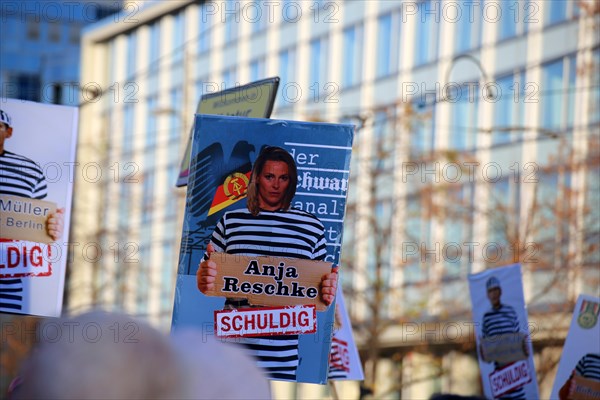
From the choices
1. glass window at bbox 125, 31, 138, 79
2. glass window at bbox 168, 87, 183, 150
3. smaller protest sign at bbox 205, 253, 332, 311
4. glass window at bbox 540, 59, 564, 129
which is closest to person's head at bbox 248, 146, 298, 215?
smaller protest sign at bbox 205, 253, 332, 311

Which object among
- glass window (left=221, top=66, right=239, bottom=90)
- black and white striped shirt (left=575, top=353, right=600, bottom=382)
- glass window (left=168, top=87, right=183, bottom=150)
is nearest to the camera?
black and white striped shirt (left=575, top=353, right=600, bottom=382)

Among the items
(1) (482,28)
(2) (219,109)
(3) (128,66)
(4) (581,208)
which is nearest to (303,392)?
(1) (482,28)

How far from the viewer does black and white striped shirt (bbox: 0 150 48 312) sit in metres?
7.92

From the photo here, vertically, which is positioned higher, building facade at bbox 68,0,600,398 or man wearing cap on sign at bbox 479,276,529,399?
building facade at bbox 68,0,600,398

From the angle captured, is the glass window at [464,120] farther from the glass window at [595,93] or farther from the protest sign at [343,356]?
the protest sign at [343,356]

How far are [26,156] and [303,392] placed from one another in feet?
99.3

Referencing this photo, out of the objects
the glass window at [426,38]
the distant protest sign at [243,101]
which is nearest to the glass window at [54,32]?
the glass window at [426,38]

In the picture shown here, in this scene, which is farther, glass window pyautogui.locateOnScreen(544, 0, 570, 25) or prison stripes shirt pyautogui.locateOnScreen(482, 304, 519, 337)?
glass window pyautogui.locateOnScreen(544, 0, 570, 25)

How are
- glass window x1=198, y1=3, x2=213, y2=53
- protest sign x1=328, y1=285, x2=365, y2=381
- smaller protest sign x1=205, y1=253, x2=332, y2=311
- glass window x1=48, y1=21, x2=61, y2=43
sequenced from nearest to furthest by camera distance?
smaller protest sign x1=205, y1=253, x2=332, y2=311 → protest sign x1=328, y1=285, x2=365, y2=381 → glass window x1=198, y1=3, x2=213, y2=53 → glass window x1=48, y1=21, x2=61, y2=43

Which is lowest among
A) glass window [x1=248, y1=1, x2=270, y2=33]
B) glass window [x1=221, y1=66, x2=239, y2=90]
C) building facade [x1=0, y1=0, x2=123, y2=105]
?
glass window [x1=221, y1=66, x2=239, y2=90]

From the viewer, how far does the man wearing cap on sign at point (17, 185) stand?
26.0 ft

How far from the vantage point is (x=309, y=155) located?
6801 millimetres

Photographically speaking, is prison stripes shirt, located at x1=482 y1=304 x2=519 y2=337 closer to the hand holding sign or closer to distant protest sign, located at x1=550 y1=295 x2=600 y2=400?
distant protest sign, located at x1=550 y1=295 x2=600 y2=400

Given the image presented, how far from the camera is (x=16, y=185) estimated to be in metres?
8.00
